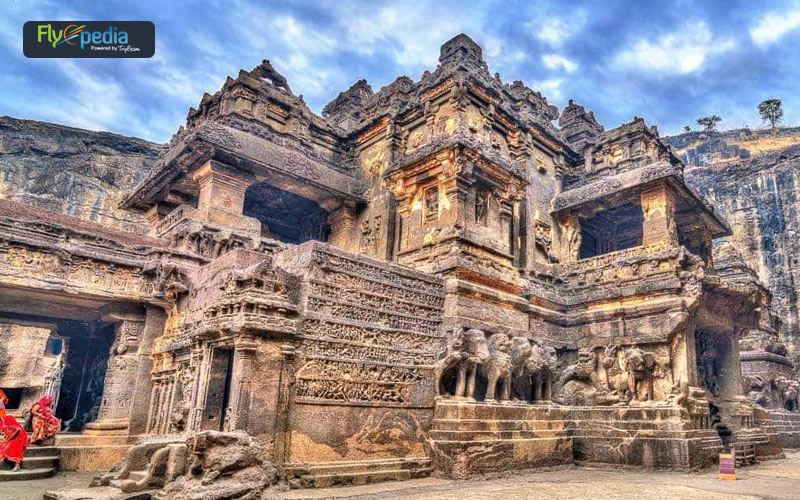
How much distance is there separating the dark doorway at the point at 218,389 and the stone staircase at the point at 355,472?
1280 millimetres

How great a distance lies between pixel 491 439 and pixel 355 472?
2.71 metres

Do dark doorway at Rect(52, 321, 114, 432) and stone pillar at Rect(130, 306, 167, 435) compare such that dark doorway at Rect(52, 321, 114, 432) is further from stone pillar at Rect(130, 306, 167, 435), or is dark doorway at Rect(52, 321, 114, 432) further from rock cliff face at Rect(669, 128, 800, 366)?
rock cliff face at Rect(669, 128, 800, 366)

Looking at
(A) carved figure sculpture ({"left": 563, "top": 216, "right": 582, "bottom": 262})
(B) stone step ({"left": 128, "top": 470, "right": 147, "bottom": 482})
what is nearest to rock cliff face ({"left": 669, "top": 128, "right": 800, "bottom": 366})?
(A) carved figure sculpture ({"left": 563, "top": 216, "right": 582, "bottom": 262})

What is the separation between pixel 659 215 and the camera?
14.4m

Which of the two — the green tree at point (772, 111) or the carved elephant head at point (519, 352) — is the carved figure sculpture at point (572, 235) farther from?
the green tree at point (772, 111)

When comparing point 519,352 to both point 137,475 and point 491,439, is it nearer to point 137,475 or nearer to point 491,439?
point 491,439

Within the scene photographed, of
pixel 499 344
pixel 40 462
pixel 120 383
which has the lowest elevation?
pixel 40 462

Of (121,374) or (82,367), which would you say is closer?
(121,374)

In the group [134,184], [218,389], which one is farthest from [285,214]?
[134,184]

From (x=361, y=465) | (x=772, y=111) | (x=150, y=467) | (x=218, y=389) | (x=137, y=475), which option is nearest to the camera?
(x=150, y=467)

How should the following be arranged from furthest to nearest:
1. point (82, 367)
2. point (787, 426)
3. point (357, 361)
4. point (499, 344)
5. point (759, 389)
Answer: point (759, 389) → point (787, 426) → point (82, 367) → point (499, 344) → point (357, 361)

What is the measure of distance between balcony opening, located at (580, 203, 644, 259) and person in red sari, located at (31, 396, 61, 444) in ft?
49.9

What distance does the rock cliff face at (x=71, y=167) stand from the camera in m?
28.3

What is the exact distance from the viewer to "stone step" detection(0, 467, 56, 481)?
29.9 feet
